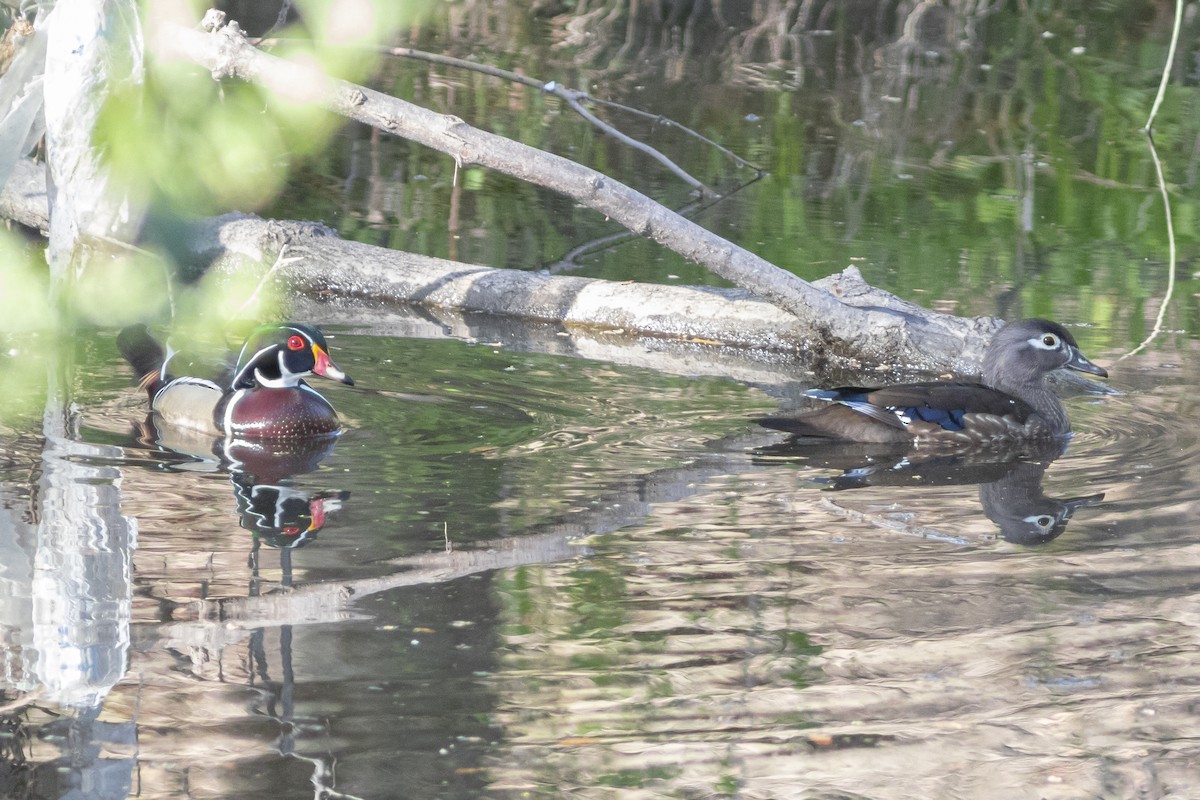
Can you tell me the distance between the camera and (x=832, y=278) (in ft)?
31.7

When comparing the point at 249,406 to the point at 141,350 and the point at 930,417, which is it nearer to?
the point at 141,350

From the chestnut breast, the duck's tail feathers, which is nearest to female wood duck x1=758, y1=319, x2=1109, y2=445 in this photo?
the chestnut breast

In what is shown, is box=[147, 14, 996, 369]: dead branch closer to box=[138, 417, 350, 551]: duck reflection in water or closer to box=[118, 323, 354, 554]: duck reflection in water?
box=[118, 323, 354, 554]: duck reflection in water

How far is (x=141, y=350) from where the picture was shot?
839cm

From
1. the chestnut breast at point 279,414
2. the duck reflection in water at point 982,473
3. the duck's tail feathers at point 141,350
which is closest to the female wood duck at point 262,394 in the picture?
the chestnut breast at point 279,414

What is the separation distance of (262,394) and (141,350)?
3.35ft

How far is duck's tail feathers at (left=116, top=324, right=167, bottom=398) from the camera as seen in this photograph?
833 centimetres

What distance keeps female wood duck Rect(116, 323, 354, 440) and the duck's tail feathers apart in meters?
0.13

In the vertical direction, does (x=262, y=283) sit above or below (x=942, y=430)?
above

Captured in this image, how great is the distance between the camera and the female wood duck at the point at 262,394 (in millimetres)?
7648

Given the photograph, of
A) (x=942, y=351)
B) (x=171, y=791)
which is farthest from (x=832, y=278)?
(x=171, y=791)

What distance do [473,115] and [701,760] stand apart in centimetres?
1326

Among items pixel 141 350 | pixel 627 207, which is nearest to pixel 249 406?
pixel 141 350

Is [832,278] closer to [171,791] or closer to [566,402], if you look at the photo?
[566,402]
